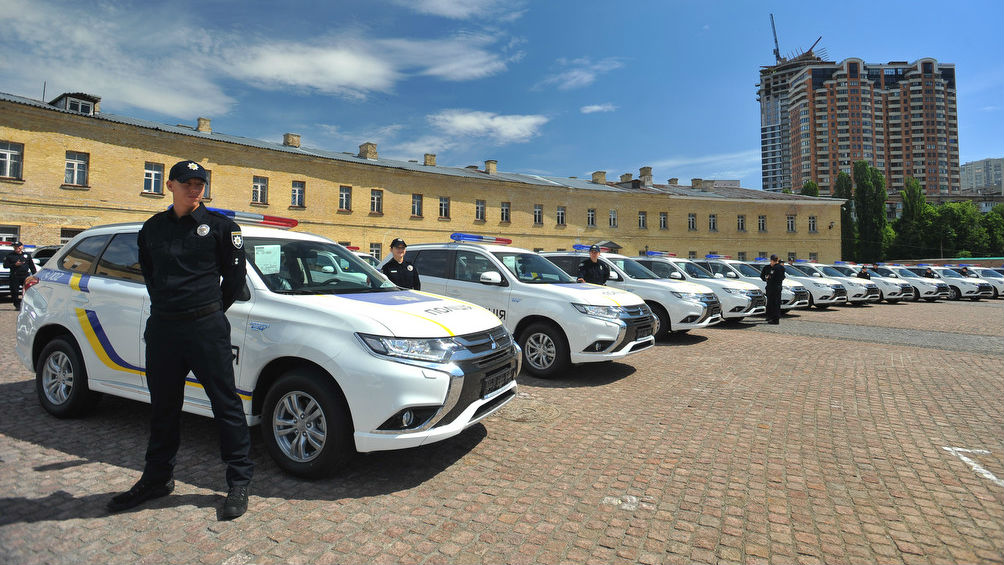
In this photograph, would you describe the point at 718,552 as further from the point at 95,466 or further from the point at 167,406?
the point at 95,466

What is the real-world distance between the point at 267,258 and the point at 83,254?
2107 mm

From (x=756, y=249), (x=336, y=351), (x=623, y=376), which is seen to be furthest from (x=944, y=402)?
(x=756, y=249)

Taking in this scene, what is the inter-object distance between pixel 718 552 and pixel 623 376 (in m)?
4.36

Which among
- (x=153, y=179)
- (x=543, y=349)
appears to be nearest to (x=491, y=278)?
(x=543, y=349)

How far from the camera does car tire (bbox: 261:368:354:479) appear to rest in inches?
131

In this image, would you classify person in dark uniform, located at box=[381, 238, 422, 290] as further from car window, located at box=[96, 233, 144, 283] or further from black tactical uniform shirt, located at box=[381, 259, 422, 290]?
car window, located at box=[96, 233, 144, 283]

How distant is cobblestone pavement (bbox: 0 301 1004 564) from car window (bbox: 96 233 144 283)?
53.9 inches

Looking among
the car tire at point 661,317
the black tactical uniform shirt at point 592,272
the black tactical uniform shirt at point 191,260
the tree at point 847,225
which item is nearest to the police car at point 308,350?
the black tactical uniform shirt at point 191,260

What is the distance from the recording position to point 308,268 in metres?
4.34

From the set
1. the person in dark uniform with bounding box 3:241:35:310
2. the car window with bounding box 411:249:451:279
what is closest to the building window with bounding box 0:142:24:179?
the person in dark uniform with bounding box 3:241:35:310

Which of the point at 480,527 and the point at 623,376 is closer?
the point at 480,527

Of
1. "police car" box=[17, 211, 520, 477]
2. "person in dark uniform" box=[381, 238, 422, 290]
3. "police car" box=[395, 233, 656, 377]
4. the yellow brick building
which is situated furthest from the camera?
the yellow brick building

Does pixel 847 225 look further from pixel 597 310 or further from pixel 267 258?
pixel 267 258

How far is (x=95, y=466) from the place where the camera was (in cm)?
373
